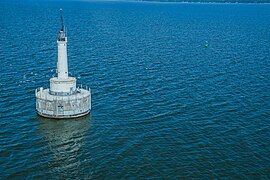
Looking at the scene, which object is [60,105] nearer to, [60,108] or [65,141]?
[60,108]

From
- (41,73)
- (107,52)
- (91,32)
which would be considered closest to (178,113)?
(41,73)

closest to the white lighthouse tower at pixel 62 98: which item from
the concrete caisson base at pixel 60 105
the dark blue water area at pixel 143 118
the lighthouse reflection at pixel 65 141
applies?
the concrete caisson base at pixel 60 105

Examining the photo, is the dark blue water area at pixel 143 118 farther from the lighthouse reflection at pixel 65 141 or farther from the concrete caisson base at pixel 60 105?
the concrete caisson base at pixel 60 105

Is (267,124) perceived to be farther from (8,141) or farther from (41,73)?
(41,73)

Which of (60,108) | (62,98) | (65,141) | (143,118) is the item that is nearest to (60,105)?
(60,108)

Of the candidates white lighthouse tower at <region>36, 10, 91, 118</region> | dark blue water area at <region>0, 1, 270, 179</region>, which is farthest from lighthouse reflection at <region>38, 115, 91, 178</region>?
white lighthouse tower at <region>36, 10, 91, 118</region>

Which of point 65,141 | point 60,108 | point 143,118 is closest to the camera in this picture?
point 65,141
